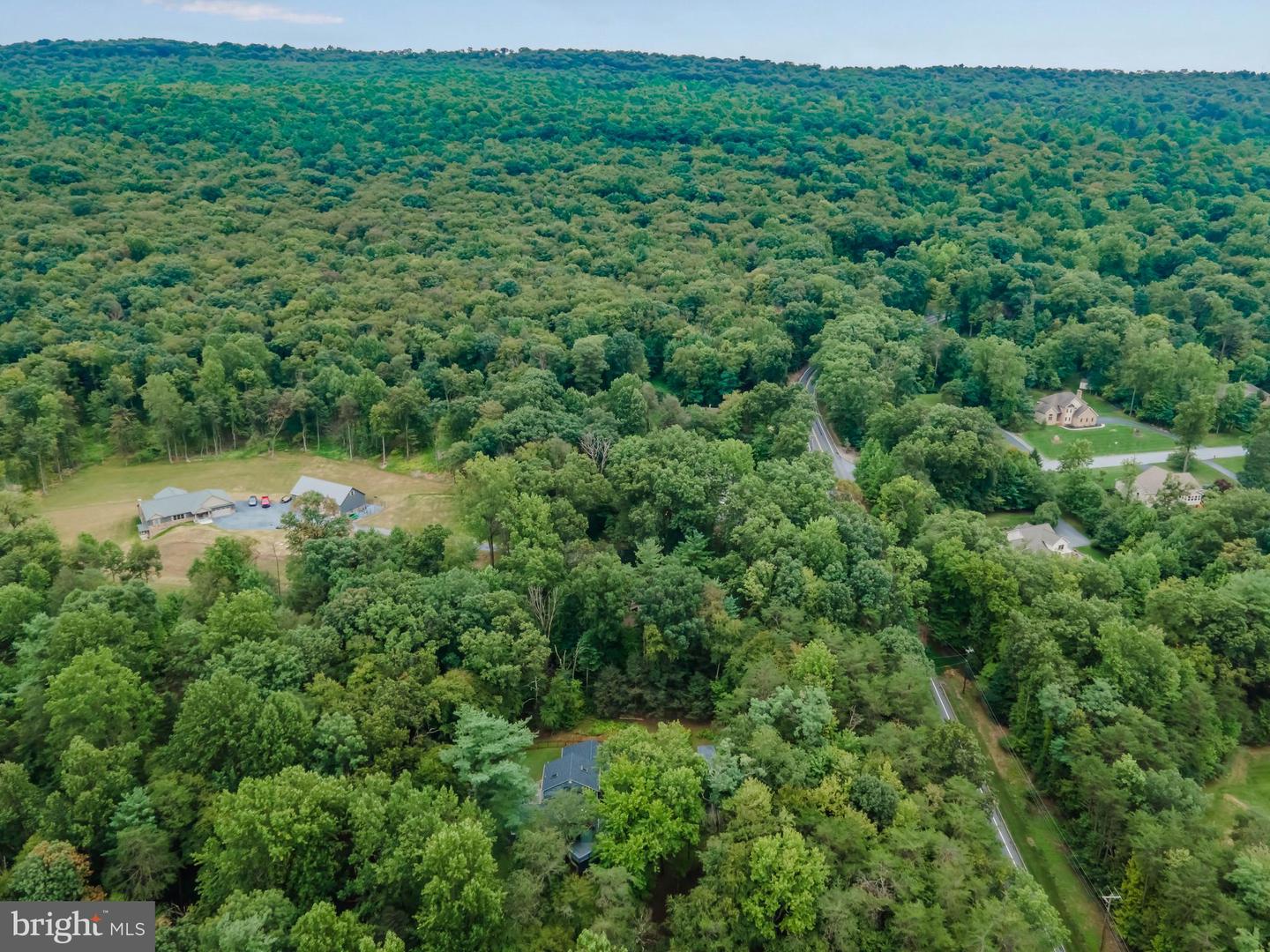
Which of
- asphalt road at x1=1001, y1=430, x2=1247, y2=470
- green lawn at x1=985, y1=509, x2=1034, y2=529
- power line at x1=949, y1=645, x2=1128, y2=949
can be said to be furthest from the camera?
asphalt road at x1=1001, y1=430, x2=1247, y2=470

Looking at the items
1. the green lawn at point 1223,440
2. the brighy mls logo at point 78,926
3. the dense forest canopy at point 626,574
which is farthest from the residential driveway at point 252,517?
the green lawn at point 1223,440

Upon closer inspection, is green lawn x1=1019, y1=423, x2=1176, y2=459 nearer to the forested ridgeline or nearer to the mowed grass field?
the forested ridgeline

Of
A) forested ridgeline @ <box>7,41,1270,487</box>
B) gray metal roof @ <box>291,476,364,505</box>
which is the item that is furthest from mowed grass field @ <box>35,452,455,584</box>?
forested ridgeline @ <box>7,41,1270,487</box>

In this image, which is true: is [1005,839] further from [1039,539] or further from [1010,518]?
[1010,518]

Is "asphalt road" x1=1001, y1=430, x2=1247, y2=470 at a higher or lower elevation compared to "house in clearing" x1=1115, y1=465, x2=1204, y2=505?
lower

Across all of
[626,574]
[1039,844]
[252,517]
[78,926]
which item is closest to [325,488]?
[252,517]

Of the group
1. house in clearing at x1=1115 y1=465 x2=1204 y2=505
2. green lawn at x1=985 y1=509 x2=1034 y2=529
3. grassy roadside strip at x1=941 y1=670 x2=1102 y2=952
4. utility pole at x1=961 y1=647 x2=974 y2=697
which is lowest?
grassy roadside strip at x1=941 y1=670 x2=1102 y2=952

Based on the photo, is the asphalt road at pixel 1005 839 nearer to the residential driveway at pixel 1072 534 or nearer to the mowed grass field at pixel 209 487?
the residential driveway at pixel 1072 534
